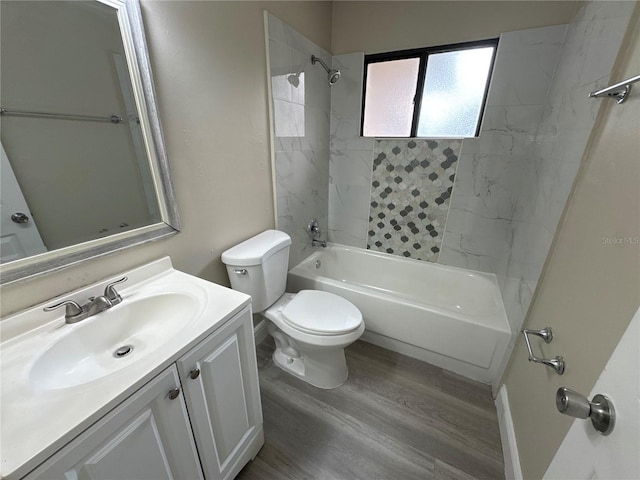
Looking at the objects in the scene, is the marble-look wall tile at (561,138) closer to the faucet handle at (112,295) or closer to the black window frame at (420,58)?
the black window frame at (420,58)

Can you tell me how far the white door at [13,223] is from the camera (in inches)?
29.0

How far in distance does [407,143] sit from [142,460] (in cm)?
221

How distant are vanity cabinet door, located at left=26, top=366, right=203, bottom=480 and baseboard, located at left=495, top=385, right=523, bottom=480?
1268 millimetres

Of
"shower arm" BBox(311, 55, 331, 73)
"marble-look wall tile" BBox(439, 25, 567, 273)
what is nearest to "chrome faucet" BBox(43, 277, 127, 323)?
"shower arm" BBox(311, 55, 331, 73)

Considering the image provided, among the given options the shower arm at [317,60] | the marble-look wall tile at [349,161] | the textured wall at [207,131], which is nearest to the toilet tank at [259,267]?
the textured wall at [207,131]

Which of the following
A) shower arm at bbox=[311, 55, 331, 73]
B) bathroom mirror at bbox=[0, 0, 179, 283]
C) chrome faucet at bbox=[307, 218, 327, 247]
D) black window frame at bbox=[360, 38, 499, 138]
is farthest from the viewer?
chrome faucet at bbox=[307, 218, 327, 247]

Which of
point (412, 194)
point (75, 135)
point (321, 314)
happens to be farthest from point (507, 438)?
point (75, 135)

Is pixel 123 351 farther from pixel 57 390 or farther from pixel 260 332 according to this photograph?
pixel 260 332

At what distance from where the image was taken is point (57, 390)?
603 mm

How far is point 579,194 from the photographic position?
0.95 metres

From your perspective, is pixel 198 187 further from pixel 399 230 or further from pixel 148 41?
pixel 399 230

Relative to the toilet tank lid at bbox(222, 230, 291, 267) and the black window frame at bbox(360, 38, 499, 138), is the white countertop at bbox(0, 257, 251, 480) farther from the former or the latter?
the black window frame at bbox(360, 38, 499, 138)

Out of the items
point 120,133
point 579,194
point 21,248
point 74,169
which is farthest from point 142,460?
point 579,194

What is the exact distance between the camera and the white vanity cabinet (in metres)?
0.57
